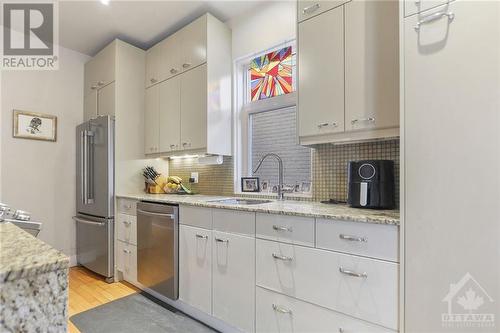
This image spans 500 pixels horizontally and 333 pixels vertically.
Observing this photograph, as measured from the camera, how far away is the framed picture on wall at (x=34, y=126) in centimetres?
287

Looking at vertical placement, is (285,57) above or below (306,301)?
above

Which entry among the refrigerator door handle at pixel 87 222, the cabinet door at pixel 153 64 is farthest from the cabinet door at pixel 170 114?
the refrigerator door handle at pixel 87 222

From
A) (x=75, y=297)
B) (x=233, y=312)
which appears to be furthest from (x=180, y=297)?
(x=75, y=297)

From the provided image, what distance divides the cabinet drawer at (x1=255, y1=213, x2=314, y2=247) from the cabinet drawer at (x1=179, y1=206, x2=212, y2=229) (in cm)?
44

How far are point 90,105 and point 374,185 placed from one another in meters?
3.25

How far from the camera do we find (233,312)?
178 centimetres

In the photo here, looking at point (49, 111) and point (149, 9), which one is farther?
point (49, 111)

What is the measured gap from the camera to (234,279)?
5.83 feet

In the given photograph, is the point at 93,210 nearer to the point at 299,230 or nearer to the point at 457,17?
the point at 299,230

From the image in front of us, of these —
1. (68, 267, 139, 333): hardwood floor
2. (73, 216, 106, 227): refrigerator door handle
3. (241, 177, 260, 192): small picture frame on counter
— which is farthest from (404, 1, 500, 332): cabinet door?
(73, 216, 106, 227): refrigerator door handle

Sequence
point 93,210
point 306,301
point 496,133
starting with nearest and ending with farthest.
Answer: point 496,133, point 306,301, point 93,210

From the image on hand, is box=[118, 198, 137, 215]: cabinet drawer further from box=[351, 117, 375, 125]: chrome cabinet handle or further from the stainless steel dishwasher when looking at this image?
box=[351, 117, 375, 125]: chrome cabinet handle

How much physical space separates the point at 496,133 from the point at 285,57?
1.75m

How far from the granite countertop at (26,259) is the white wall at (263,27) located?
2251 millimetres
